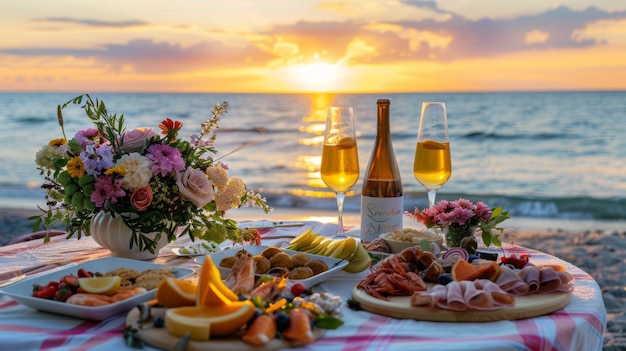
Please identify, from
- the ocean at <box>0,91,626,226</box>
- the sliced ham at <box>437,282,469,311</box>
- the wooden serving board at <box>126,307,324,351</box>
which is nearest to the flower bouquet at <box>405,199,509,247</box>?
the sliced ham at <box>437,282,469,311</box>

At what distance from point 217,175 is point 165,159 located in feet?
0.73

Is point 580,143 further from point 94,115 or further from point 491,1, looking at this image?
point 94,115

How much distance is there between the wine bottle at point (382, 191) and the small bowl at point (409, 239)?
11 cm

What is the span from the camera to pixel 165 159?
7.90 feet

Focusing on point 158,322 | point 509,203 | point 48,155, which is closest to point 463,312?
point 158,322

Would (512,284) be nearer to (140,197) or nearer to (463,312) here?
(463,312)

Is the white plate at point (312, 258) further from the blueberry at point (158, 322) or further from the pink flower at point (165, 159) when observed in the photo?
the blueberry at point (158, 322)

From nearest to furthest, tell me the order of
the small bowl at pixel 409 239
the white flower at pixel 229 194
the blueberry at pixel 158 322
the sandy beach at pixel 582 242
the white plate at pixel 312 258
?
the blueberry at pixel 158 322 < the white plate at pixel 312 258 < the small bowl at pixel 409 239 < the white flower at pixel 229 194 < the sandy beach at pixel 582 242

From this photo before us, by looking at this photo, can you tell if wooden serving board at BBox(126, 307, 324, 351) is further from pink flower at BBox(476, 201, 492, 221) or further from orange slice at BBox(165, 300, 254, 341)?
pink flower at BBox(476, 201, 492, 221)

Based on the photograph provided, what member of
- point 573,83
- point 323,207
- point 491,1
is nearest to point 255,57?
point 491,1

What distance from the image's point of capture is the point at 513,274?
1.91 meters

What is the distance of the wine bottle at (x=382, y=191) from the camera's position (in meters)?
2.54

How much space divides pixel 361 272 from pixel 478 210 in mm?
526

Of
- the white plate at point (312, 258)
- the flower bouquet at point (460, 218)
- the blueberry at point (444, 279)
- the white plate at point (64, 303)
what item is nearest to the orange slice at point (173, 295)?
the white plate at point (64, 303)
